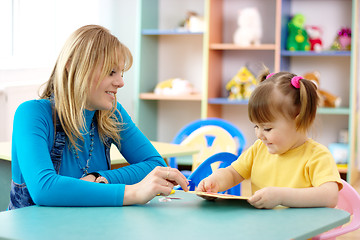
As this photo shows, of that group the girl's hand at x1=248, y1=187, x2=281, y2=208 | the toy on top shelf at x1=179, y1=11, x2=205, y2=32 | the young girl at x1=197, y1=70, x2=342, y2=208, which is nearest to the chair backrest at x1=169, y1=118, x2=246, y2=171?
the young girl at x1=197, y1=70, x2=342, y2=208

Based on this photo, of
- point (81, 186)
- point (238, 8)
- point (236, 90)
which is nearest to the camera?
point (81, 186)

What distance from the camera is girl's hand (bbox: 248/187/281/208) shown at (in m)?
1.19

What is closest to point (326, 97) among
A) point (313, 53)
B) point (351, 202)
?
point (313, 53)

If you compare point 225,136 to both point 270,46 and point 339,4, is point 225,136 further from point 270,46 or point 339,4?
point 339,4

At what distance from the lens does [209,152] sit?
112 inches

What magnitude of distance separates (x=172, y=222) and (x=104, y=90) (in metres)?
0.48

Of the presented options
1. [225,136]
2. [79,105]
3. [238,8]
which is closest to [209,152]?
[225,136]

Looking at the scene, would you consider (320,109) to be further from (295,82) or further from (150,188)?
(150,188)

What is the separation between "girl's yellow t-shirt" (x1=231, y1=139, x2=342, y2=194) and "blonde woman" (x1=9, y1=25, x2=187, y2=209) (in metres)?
0.24

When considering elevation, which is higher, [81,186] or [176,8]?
[176,8]

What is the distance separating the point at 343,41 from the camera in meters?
4.29

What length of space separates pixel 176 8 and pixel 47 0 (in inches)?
47.8

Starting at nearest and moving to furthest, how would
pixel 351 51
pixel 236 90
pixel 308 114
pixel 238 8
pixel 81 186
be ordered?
pixel 81 186
pixel 308 114
pixel 351 51
pixel 236 90
pixel 238 8

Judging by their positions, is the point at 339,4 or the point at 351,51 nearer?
the point at 351,51
